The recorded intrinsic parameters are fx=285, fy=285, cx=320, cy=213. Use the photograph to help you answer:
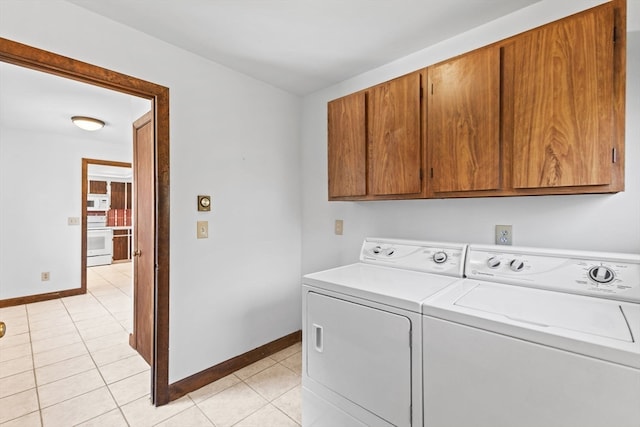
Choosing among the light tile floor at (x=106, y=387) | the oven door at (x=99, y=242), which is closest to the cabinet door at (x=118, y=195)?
the oven door at (x=99, y=242)

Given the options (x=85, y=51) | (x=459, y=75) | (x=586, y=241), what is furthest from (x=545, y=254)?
(x=85, y=51)

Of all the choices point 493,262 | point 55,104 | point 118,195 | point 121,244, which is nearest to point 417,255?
point 493,262

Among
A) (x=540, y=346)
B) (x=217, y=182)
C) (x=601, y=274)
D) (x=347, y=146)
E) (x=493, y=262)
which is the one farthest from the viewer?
(x=217, y=182)

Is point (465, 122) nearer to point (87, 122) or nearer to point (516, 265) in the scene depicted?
point (516, 265)

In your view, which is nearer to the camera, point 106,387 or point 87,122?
point 106,387

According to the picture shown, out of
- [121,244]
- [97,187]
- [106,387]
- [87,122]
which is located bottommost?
[106,387]

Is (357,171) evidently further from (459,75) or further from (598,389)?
(598,389)

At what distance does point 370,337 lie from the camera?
1305 millimetres

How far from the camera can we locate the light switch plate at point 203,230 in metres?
2.09

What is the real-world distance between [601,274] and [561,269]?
5.0 inches

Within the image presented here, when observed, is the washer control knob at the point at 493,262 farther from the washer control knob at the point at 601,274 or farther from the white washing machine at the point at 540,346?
the washer control knob at the point at 601,274

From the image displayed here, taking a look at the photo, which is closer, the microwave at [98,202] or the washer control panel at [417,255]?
the washer control panel at [417,255]

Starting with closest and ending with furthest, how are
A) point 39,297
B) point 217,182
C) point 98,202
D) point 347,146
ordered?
point 347,146, point 217,182, point 39,297, point 98,202

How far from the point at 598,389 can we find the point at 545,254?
2.15 feet
